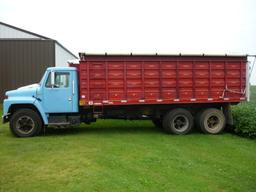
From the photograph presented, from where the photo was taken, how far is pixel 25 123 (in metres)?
12.1

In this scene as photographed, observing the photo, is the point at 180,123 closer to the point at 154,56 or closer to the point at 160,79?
the point at 160,79

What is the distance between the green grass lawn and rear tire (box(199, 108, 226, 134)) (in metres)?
0.39

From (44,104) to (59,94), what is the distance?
1.94ft

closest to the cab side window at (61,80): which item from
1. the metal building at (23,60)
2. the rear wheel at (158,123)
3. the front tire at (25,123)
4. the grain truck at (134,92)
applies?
the grain truck at (134,92)

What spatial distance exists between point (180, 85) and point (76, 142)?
4086 mm

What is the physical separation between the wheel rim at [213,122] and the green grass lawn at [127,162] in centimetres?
49

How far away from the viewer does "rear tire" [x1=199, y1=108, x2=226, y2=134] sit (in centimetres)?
1288

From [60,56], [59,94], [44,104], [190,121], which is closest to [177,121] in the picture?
[190,121]

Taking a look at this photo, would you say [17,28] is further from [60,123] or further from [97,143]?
[97,143]

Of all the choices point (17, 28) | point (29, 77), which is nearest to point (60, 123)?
point (29, 77)

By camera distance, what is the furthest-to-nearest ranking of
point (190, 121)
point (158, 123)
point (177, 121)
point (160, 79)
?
point (158, 123), point (177, 121), point (190, 121), point (160, 79)

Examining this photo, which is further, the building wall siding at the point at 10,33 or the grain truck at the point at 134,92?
the building wall siding at the point at 10,33

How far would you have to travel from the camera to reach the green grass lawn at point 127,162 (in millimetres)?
6668

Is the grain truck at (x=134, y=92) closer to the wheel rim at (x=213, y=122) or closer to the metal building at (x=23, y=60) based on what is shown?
Result: the wheel rim at (x=213, y=122)
